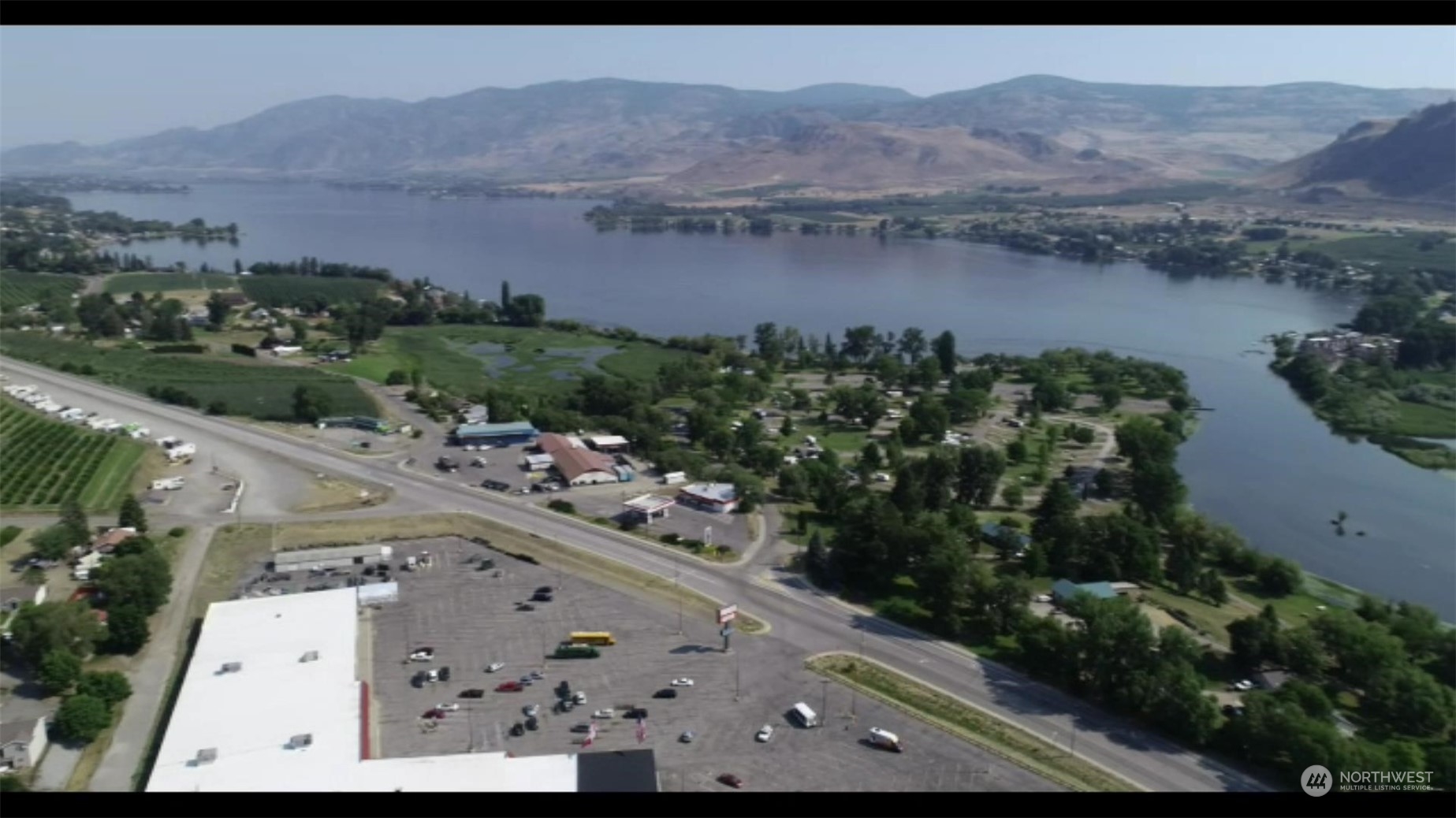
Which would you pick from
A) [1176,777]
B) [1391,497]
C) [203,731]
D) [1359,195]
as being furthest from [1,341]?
[1359,195]

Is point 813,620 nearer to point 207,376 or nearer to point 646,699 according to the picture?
point 646,699

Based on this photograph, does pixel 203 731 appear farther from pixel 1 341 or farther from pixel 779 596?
pixel 1 341

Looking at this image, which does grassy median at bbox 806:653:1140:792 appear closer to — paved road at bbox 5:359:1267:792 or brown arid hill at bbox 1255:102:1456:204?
paved road at bbox 5:359:1267:792

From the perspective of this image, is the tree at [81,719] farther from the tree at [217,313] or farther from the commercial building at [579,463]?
the tree at [217,313]

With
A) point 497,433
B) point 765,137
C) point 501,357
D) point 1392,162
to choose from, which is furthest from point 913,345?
point 765,137

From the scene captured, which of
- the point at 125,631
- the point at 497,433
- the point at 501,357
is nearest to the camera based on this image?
the point at 125,631

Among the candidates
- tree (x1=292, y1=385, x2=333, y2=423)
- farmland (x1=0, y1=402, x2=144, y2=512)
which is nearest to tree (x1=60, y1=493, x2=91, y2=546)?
farmland (x1=0, y1=402, x2=144, y2=512)
